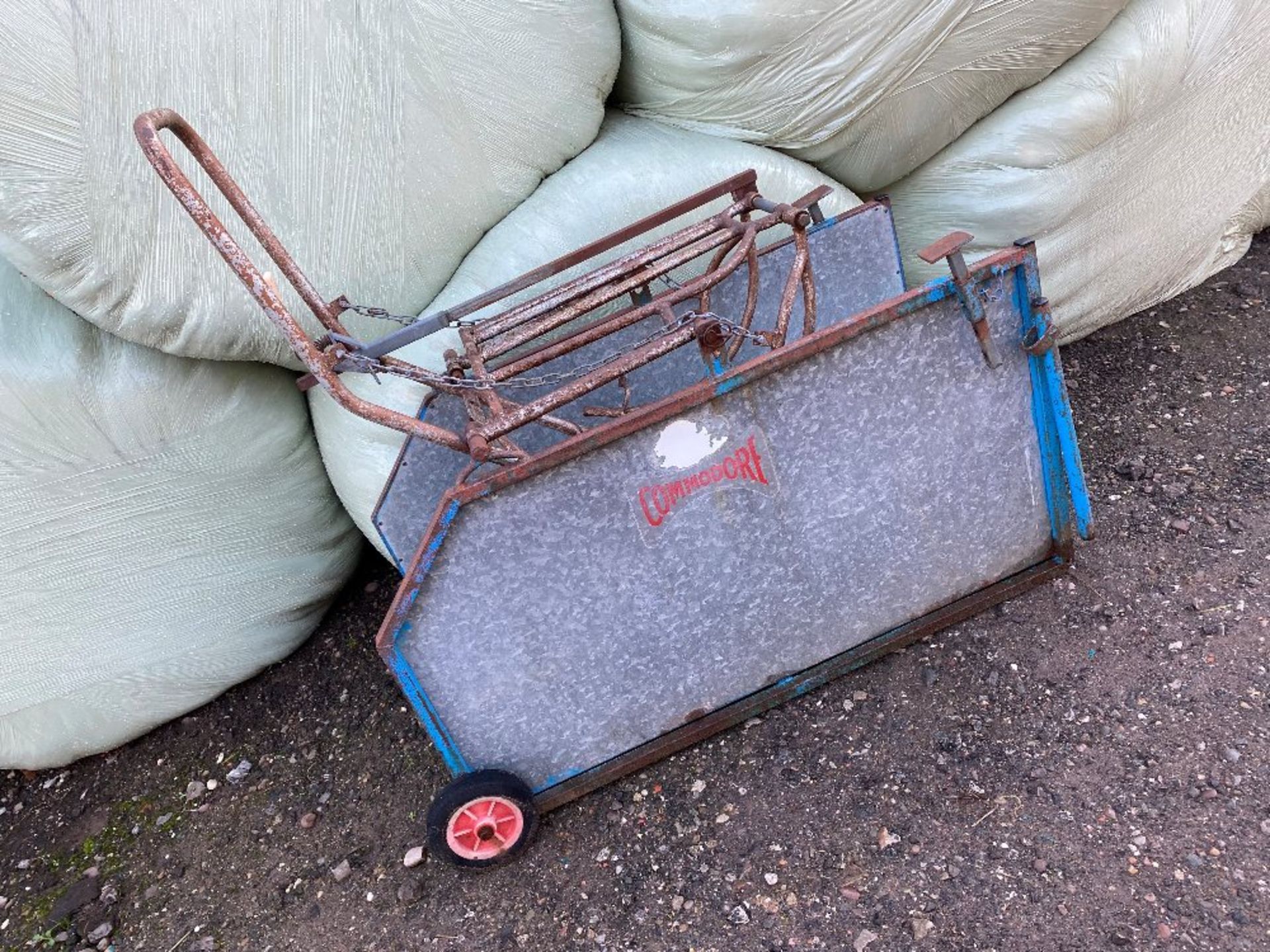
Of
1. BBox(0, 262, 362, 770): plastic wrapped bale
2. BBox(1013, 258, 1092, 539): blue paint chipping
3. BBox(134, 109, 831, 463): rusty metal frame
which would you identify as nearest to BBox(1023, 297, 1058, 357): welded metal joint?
BBox(1013, 258, 1092, 539): blue paint chipping

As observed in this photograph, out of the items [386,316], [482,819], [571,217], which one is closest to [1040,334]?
[571,217]

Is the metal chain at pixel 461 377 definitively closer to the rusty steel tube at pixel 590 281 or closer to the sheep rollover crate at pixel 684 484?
the sheep rollover crate at pixel 684 484

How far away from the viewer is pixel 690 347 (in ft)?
5.85

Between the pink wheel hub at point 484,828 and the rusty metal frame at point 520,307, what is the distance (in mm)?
569

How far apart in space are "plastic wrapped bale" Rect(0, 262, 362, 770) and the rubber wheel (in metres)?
0.70

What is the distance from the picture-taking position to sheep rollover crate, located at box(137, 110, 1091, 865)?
4.57 ft

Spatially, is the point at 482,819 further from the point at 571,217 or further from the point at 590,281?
the point at 571,217

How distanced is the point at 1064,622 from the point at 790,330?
709 millimetres

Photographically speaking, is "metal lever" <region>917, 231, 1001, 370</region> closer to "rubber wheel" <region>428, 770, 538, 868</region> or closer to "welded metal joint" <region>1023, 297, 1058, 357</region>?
"welded metal joint" <region>1023, 297, 1058, 357</region>

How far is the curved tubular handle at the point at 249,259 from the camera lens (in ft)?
3.99

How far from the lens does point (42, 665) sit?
1.88m

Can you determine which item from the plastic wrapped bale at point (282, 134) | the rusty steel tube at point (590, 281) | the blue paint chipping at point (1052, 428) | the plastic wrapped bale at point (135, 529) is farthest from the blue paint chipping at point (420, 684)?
the blue paint chipping at point (1052, 428)

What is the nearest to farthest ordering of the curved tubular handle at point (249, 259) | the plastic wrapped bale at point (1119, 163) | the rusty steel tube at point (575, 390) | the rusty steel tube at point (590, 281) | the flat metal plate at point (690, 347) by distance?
the curved tubular handle at point (249, 259) → the rusty steel tube at point (575, 390) → the rusty steel tube at point (590, 281) → the flat metal plate at point (690, 347) → the plastic wrapped bale at point (1119, 163)

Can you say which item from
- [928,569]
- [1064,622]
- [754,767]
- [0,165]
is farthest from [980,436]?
[0,165]
